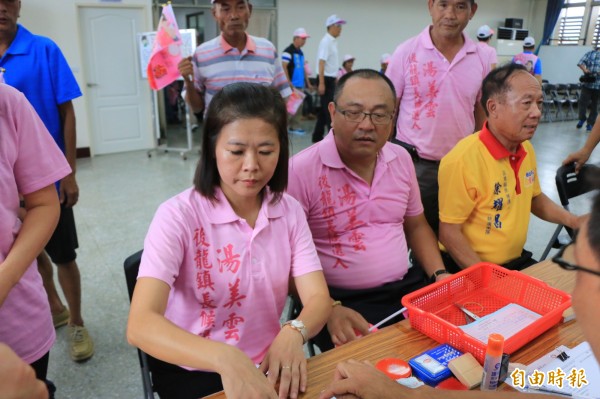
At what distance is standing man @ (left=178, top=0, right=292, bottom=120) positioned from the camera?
9.04ft

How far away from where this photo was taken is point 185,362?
103cm

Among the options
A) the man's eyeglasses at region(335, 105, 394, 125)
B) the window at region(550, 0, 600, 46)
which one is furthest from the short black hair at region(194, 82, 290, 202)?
the window at region(550, 0, 600, 46)

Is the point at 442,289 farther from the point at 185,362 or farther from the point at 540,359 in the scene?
the point at 185,362

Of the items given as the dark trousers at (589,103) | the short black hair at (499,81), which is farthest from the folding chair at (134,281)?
the dark trousers at (589,103)

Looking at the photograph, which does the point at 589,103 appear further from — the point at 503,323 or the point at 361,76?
the point at 503,323

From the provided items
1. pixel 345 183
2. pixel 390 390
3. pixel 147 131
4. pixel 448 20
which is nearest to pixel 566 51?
pixel 147 131

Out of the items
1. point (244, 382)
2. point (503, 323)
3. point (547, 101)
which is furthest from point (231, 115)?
point (547, 101)

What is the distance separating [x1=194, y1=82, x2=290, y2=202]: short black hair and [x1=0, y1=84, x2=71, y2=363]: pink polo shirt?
0.36 m

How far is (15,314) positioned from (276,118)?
82cm

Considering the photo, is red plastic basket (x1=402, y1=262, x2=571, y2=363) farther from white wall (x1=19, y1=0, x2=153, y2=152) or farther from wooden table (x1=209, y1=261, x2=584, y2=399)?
white wall (x1=19, y1=0, x2=153, y2=152)

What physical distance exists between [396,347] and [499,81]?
123cm

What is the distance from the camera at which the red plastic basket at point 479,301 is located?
1166 millimetres

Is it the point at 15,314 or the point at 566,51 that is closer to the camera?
the point at 15,314

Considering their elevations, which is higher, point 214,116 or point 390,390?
point 214,116
